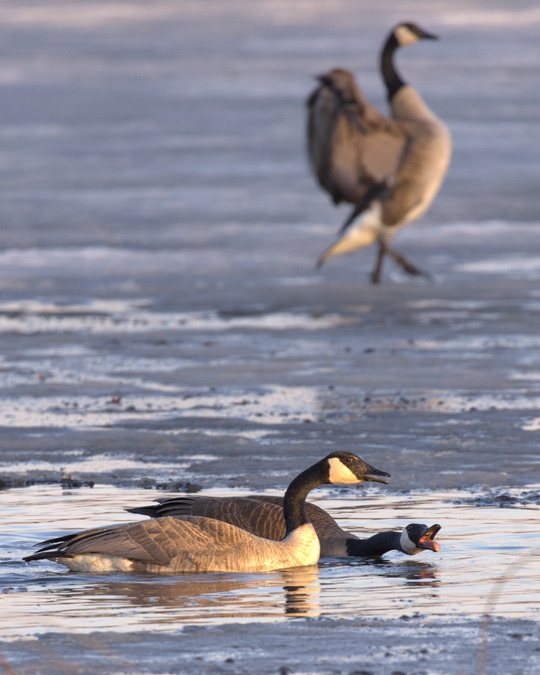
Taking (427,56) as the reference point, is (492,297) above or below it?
below

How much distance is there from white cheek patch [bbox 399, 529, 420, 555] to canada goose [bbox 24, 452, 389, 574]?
0.43m

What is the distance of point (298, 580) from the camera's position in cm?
679

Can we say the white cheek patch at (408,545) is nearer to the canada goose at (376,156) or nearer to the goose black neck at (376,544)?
the goose black neck at (376,544)

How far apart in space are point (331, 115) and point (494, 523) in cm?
1055

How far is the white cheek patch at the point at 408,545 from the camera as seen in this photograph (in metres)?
6.93

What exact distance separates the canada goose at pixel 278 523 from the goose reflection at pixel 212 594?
219 mm

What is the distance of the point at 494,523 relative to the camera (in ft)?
24.5

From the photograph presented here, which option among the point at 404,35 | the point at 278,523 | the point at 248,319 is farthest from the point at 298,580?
the point at 404,35

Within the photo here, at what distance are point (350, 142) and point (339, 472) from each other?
35.7ft

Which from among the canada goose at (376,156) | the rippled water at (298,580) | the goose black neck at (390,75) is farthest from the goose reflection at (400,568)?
the goose black neck at (390,75)

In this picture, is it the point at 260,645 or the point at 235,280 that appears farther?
the point at 235,280

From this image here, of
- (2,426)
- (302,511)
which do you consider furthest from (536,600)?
(2,426)

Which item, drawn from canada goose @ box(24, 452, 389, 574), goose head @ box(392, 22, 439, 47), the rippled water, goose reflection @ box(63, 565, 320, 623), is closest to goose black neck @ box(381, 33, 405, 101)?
goose head @ box(392, 22, 439, 47)

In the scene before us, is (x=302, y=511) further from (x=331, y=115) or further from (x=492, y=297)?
(x=331, y=115)
